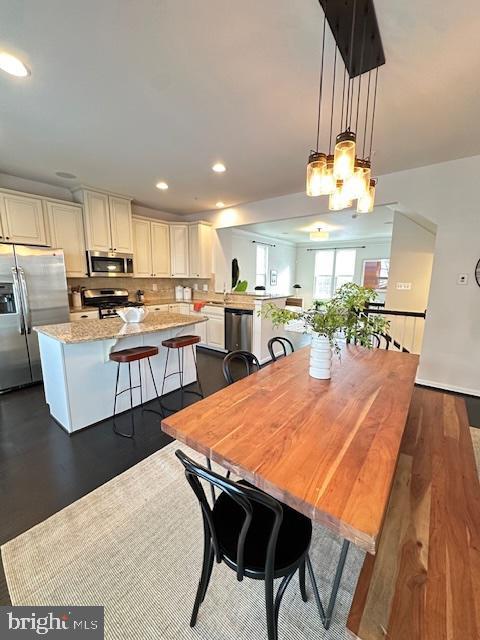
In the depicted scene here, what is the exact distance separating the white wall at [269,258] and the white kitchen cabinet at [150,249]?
2.00m

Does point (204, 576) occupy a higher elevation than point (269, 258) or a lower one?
lower

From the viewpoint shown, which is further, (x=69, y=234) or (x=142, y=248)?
(x=142, y=248)

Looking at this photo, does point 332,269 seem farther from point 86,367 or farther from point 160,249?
point 86,367

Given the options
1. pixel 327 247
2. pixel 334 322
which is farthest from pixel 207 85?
pixel 327 247

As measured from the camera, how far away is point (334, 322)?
1.58 meters

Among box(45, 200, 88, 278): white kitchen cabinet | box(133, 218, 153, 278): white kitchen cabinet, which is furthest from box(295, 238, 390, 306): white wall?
box(45, 200, 88, 278): white kitchen cabinet

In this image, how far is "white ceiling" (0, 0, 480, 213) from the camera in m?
1.38

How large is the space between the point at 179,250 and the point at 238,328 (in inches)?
85.2

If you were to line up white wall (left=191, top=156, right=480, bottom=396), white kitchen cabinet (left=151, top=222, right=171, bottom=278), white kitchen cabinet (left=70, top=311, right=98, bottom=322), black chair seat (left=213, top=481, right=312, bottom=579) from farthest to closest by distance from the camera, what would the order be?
white kitchen cabinet (left=151, top=222, right=171, bottom=278) → white kitchen cabinet (left=70, top=311, right=98, bottom=322) → white wall (left=191, top=156, right=480, bottom=396) → black chair seat (left=213, top=481, right=312, bottom=579)

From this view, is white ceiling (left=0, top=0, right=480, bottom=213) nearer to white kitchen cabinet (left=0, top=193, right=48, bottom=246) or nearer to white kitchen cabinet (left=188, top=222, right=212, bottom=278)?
white kitchen cabinet (left=0, top=193, right=48, bottom=246)

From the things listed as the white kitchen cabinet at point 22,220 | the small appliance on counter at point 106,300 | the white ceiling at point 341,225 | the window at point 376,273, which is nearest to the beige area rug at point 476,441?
the white ceiling at point 341,225

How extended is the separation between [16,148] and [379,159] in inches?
156

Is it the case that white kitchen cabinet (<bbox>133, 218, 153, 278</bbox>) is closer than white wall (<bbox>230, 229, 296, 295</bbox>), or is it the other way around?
white kitchen cabinet (<bbox>133, 218, 153, 278</bbox>)

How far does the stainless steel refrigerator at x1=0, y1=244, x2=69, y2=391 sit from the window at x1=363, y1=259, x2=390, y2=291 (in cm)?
819
